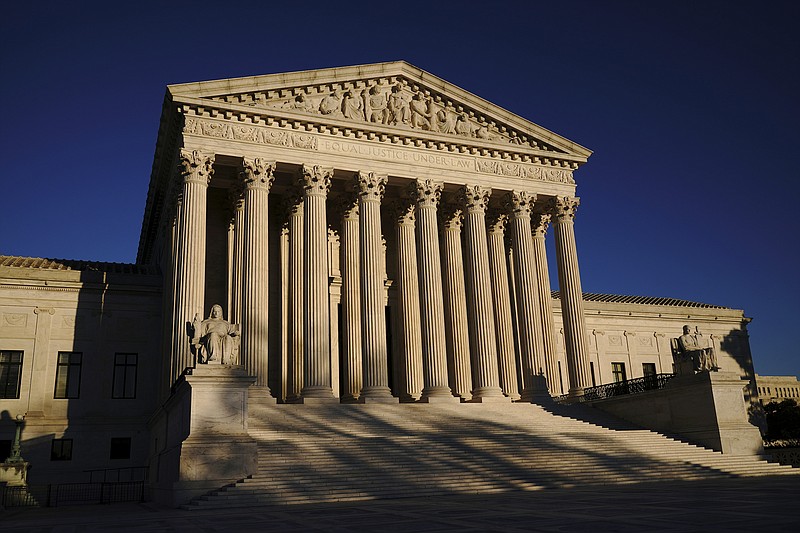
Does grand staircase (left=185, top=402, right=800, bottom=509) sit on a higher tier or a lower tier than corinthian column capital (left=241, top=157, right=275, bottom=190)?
lower

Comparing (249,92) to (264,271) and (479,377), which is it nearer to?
(264,271)

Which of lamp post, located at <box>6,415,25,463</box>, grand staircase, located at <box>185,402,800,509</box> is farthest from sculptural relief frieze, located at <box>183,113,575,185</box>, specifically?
lamp post, located at <box>6,415,25,463</box>

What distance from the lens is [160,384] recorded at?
1280 inches

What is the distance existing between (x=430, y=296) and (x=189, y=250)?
11.9 metres

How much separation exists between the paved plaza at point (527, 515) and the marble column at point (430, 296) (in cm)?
1407

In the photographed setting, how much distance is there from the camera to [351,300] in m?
35.4

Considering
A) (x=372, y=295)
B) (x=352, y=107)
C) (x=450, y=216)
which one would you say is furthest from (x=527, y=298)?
(x=352, y=107)

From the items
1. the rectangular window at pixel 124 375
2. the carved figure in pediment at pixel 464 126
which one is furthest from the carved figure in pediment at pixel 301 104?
the rectangular window at pixel 124 375

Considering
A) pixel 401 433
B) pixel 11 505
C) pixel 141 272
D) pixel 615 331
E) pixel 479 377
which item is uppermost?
pixel 141 272

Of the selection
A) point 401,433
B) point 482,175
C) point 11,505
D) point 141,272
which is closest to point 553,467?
point 401,433

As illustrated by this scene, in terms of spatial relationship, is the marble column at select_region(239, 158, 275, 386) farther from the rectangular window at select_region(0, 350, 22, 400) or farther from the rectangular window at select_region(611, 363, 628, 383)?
the rectangular window at select_region(611, 363, 628, 383)

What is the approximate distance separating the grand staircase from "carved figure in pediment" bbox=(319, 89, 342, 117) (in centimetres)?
1492

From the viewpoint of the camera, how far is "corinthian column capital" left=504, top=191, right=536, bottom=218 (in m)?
38.0

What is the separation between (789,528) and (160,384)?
94.6 feet
